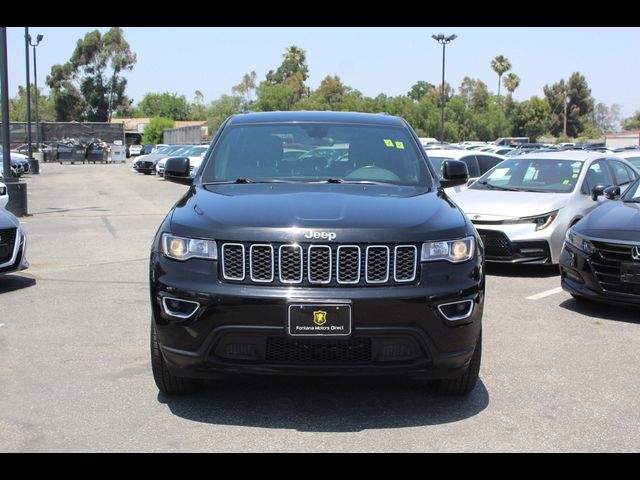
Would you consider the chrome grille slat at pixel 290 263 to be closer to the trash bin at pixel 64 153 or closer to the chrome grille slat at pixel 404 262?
the chrome grille slat at pixel 404 262

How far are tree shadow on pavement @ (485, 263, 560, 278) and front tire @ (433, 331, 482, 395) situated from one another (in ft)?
17.1

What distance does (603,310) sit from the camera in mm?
7465

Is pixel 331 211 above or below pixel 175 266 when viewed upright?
above

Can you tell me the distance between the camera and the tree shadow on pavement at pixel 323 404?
4.28 meters

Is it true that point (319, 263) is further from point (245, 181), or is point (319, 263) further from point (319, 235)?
point (245, 181)

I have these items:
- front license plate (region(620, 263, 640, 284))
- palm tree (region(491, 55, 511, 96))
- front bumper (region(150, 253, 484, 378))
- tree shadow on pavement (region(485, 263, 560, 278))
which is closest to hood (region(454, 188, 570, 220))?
tree shadow on pavement (region(485, 263, 560, 278))

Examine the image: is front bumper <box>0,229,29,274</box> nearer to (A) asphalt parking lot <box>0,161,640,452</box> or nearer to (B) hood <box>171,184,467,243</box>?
(A) asphalt parking lot <box>0,161,640,452</box>

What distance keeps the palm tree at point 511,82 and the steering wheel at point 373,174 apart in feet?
382

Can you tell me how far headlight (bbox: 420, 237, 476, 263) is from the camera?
411 centimetres

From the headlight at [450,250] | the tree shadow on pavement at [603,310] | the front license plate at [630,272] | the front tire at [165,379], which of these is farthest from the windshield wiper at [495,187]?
the front tire at [165,379]

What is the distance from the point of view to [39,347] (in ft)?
19.1

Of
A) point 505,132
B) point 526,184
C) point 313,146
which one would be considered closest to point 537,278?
point 526,184

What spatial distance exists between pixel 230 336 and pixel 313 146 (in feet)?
6.26
